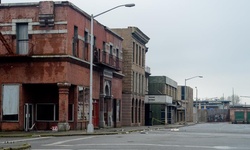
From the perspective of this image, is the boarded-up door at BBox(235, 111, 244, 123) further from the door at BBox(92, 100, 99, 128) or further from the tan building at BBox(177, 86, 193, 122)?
the door at BBox(92, 100, 99, 128)

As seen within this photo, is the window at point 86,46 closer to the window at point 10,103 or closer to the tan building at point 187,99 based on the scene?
the window at point 10,103

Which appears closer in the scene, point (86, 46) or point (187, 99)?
point (86, 46)

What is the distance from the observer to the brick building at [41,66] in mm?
37000

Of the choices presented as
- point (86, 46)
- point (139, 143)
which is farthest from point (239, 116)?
point (139, 143)

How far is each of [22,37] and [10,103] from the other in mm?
Answer: 5271

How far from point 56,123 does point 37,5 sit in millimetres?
9413

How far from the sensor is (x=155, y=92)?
80.1 metres

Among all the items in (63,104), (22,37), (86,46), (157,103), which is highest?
(22,37)

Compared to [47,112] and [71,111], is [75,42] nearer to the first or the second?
[71,111]

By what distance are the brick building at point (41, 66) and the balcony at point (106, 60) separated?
11.6 ft

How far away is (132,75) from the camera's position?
6234 cm

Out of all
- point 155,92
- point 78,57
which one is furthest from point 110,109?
point 155,92

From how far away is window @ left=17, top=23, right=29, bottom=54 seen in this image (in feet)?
125

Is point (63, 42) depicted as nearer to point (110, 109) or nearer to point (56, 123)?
point (56, 123)
